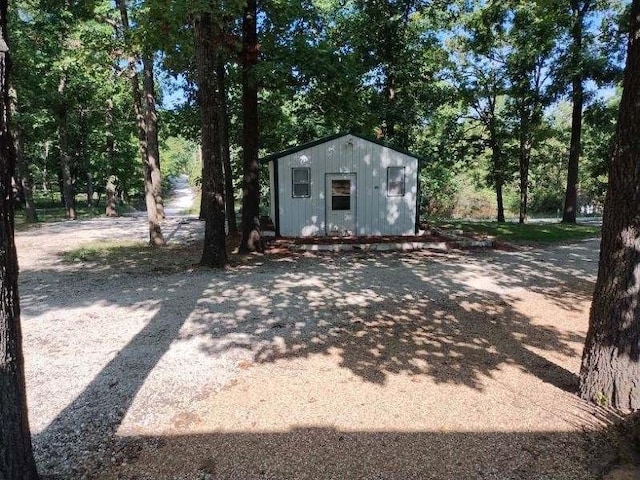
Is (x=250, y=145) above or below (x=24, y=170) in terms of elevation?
above

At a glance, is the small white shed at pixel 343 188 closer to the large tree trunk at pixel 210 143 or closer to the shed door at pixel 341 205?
→ the shed door at pixel 341 205

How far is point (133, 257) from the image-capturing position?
10.6 metres

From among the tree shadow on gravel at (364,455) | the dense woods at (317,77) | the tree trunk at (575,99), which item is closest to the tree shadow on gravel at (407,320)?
the tree shadow on gravel at (364,455)

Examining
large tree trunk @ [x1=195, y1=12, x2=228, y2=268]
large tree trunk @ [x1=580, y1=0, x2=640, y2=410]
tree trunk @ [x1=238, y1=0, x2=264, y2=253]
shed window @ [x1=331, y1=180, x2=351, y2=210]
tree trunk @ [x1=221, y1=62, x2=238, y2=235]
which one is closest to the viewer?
large tree trunk @ [x1=580, y1=0, x2=640, y2=410]

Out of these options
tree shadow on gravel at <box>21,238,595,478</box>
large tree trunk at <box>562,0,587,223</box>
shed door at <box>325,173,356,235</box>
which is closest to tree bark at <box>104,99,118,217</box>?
shed door at <box>325,173,356,235</box>

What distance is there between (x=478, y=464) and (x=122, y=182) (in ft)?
102

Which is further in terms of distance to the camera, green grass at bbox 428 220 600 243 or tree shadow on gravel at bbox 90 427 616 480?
green grass at bbox 428 220 600 243

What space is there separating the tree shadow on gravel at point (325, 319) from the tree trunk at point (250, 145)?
5.59 feet

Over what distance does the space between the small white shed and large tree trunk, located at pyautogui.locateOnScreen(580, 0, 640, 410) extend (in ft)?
34.2

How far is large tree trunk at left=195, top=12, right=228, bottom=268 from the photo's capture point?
28.7 ft

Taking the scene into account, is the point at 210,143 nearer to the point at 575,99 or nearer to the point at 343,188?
the point at 343,188

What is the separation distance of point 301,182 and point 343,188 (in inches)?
54.2

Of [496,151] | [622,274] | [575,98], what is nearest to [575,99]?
[575,98]

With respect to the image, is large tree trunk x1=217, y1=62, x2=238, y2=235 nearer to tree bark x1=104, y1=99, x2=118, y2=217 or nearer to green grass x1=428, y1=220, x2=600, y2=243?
green grass x1=428, y1=220, x2=600, y2=243
